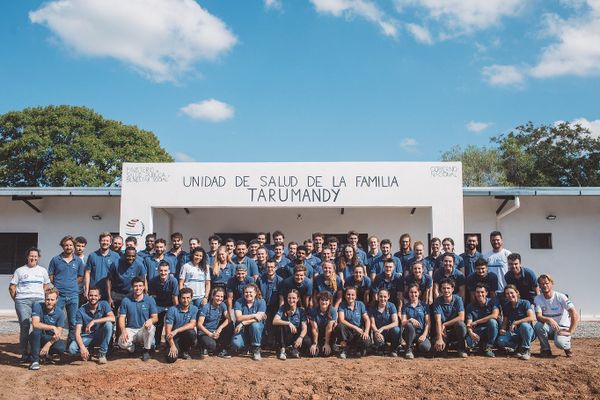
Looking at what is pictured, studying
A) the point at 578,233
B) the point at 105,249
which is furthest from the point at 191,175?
the point at 578,233

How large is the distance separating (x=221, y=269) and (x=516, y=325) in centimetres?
402

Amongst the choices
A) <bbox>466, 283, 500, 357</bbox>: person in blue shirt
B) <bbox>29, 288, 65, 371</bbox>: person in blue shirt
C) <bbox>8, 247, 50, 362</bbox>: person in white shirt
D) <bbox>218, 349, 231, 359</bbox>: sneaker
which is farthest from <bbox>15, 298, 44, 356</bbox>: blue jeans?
<bbox>466, 283, 500, 357</bbox>: person in blue shirt

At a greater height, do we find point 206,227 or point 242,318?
point 206,227

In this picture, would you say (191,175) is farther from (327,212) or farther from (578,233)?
(578,233)

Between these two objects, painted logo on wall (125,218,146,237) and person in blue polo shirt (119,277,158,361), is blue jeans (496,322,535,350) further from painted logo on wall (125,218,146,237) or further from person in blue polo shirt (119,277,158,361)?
painted logo on wall (125,218,146,237)

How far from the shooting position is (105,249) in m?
7.43

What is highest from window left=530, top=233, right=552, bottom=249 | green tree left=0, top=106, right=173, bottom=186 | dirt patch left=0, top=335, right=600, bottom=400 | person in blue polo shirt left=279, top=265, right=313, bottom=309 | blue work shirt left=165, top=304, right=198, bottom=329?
green tree left=0, top=106, right=173, bottom=186

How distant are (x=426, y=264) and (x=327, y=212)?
439 cm

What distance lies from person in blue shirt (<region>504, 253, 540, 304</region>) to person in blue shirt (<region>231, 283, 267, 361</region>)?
11.2 ft

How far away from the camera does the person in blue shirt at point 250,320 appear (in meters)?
7.06

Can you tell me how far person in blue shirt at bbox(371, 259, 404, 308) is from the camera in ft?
24.0

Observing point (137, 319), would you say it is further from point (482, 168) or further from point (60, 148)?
point (482, 168)

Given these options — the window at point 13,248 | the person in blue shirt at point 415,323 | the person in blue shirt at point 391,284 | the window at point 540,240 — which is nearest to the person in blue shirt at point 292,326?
the person in blue shirt at point 391,284

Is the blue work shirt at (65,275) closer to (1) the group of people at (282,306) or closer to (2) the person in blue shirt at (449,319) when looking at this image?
(1) the group of people at (282,306)
